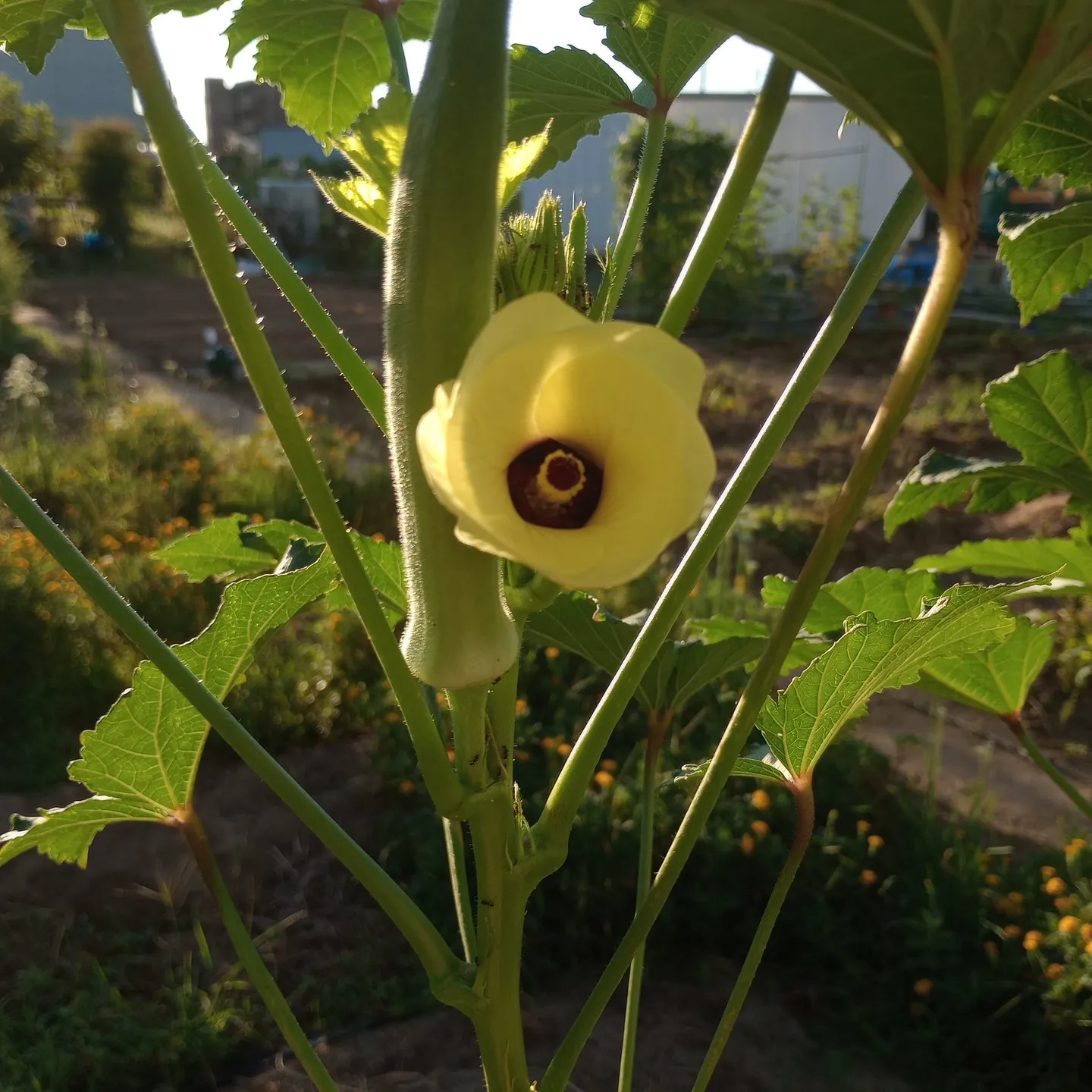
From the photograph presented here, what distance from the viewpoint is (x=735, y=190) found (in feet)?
1.53

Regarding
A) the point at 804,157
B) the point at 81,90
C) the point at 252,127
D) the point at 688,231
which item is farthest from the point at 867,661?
the point at 81,90

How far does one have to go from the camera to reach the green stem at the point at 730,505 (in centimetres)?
50

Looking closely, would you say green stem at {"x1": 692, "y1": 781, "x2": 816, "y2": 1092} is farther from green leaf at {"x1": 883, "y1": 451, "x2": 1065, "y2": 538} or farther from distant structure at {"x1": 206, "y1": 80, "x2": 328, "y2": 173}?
distant structure at {"x1": 206, "y1": 80, "x2": 328, "y2": 173}

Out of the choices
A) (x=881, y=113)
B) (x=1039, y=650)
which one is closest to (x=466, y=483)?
(x=881, y=113)

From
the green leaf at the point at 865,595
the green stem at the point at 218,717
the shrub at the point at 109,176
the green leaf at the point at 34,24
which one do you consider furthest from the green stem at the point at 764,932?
the shrub at the point at 109,176

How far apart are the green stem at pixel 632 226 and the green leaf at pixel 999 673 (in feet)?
2.25

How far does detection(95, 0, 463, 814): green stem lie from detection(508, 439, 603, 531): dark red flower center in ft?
0.35

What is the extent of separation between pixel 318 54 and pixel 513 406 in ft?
2.35

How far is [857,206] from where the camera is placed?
10.3 m

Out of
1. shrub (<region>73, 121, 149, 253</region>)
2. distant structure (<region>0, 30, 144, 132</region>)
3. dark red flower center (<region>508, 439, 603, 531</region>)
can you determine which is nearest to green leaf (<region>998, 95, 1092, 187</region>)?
dark red flower center (<region>508, 439, 603, 531</region>)

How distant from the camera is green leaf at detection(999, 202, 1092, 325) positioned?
1034 mm

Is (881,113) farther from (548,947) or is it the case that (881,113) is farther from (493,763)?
(548,947)

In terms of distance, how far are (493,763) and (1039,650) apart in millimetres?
849

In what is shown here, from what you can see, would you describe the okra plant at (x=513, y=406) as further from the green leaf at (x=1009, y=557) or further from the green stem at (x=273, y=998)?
the green leaf at (x=1009, y=557)
